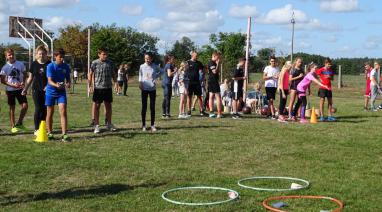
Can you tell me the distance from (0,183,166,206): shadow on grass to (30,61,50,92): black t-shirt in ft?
15.4

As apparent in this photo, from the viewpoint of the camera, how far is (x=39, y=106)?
1130 centimetres

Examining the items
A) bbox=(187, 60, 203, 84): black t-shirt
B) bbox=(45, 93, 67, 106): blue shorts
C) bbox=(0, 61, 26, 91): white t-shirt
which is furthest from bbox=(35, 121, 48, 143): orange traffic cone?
bbox=(187, 60, 203, 84): black t-shirt

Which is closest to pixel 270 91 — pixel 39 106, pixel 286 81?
pixel 286 81

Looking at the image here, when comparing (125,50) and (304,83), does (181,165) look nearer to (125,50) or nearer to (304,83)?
(304,83)

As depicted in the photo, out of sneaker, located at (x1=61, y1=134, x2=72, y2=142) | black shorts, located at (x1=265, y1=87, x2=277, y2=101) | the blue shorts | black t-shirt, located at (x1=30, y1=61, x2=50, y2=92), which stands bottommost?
sneaker, located at (x1=61, y1=134, x2=72, y2=142)

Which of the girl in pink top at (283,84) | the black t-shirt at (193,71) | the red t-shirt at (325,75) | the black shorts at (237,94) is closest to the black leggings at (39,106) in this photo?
the black t-shirt at (193,71)

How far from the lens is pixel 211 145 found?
10445 mm

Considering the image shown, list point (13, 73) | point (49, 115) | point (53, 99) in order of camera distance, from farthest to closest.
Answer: point (13, 73) → point (49, 115) → point (53, 99)

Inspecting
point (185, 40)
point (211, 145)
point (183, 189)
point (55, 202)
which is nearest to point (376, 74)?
point (211, 145)

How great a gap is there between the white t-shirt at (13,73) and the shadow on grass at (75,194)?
5954 millimetres

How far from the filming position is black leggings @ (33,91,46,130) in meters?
11.2

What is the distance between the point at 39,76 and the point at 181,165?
4281 millimetres

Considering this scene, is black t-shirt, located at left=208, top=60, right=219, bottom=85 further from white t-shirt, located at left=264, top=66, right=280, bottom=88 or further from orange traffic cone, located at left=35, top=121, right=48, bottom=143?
orange traffic cone, located at left=35, top=121, right=48, bottom=143

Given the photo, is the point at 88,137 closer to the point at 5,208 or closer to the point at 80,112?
the point at 5,208
